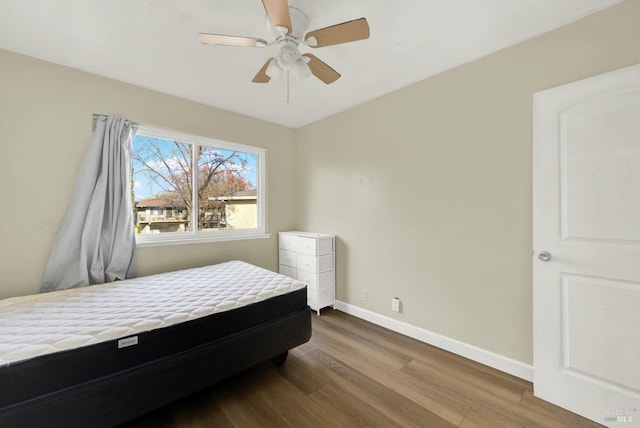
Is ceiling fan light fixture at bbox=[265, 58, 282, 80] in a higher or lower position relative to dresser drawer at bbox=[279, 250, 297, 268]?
higher

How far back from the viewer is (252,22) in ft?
5.38

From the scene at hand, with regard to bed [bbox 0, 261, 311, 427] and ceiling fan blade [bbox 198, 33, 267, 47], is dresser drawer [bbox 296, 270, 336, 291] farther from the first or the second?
ceiling fan blade [bbox 198, 33, 267, 47]

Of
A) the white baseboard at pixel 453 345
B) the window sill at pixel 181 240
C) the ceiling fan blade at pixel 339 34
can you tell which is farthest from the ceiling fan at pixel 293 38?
the white baseboard at pixel 453 345

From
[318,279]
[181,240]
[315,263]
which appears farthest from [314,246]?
[181,240]

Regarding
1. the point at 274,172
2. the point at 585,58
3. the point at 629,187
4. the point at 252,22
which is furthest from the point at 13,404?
the point at 585,58

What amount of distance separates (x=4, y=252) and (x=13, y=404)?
1496 mm

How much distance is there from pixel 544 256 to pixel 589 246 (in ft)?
0.73

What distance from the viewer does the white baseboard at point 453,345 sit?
1.86 m

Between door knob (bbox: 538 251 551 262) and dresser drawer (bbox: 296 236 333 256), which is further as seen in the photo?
dresser drawer (bbox: 296 236 333 256)

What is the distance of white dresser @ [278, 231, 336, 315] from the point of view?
9.73ft

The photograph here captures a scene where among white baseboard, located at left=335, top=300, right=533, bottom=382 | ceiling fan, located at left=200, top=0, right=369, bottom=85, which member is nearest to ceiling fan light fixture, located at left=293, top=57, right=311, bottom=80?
ceiling fan, located at left=200, top=0, right=369, bottom=85

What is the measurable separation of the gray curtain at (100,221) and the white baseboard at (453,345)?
2.51m

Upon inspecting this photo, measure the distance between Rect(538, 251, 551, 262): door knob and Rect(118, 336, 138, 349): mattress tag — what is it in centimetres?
258

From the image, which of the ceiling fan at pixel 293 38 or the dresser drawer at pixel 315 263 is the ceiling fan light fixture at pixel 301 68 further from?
the dresser drawer at pixel 315 263
